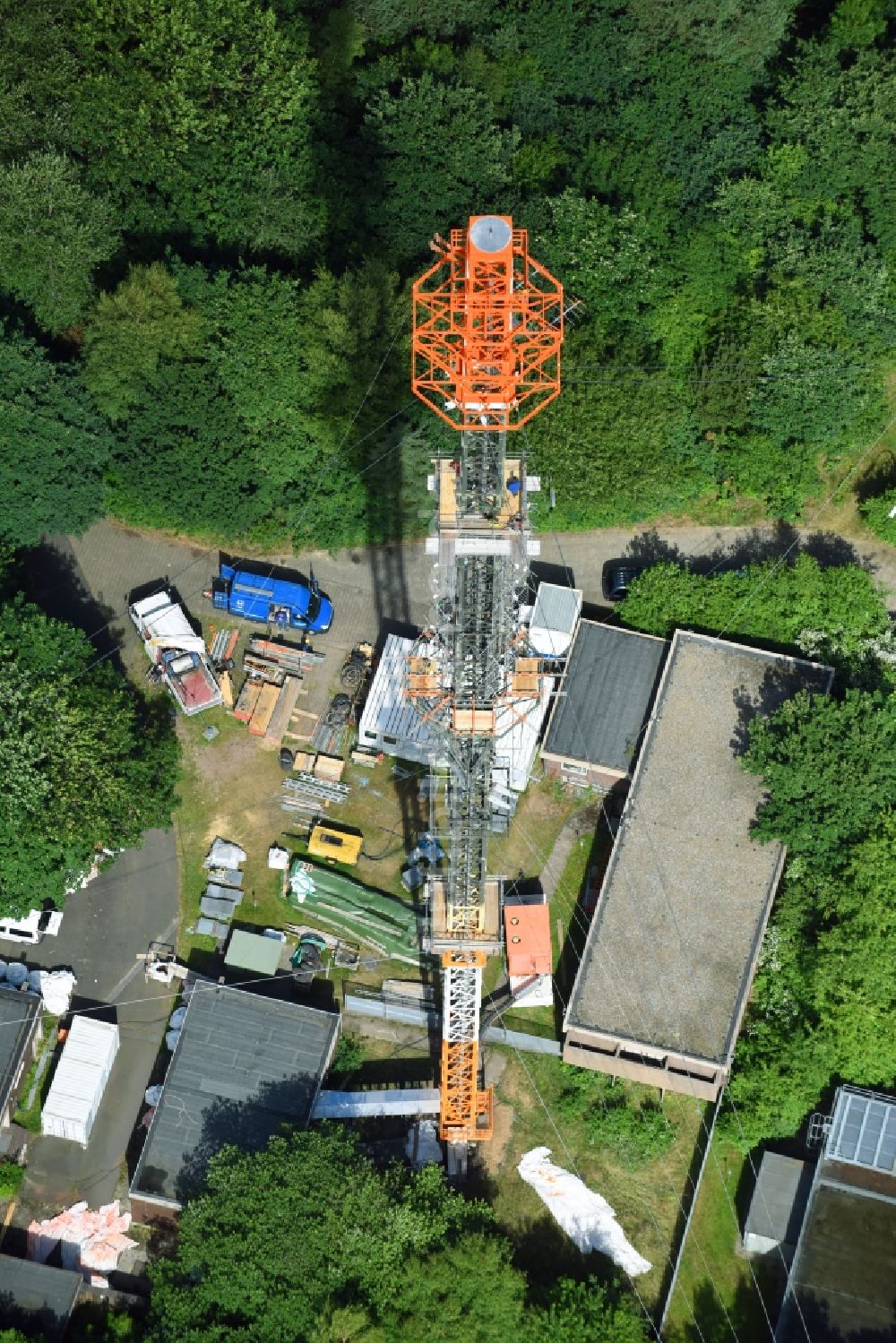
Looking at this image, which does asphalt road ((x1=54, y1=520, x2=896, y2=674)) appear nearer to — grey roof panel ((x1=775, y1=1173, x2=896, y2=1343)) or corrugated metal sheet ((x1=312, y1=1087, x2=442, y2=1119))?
corrugated metal sheet ((x1=312, y1=1087, x2=442, y2=1119))

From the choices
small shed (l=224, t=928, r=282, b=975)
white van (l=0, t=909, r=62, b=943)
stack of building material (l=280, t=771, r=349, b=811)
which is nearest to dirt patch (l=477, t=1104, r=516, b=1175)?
small shed (l=224, t=928, r=282, b=975)

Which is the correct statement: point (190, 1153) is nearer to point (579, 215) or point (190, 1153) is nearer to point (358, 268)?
point (358, 268)

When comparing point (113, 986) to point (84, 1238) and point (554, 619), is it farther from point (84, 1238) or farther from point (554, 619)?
point (554, 619)

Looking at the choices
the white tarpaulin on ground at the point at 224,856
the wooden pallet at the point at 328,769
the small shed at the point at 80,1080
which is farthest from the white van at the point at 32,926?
the wooden pallet at the point at 328,769

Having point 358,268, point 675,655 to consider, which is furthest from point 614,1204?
point 358,268

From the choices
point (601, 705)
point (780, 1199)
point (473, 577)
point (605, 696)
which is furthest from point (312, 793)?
point (780, 1199)
